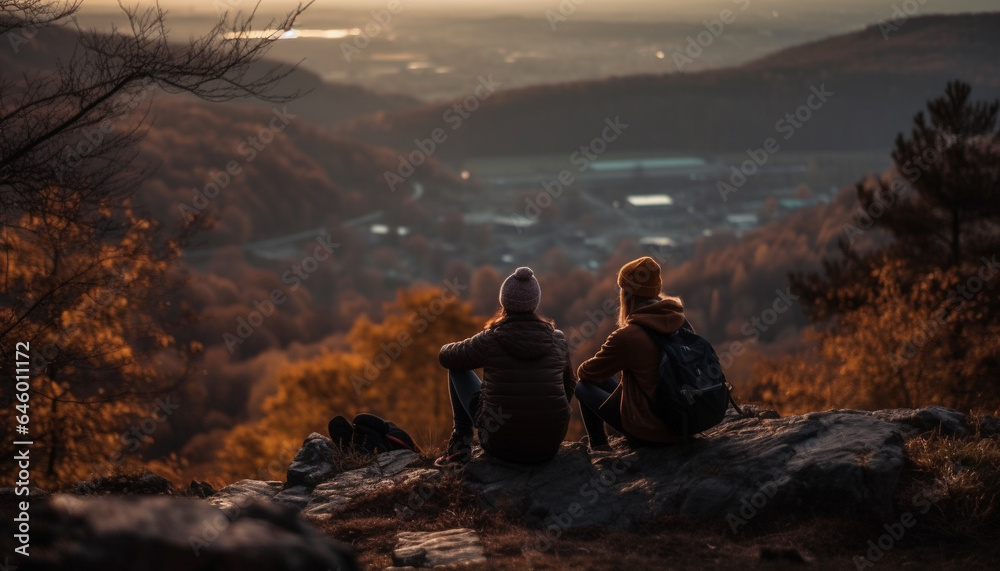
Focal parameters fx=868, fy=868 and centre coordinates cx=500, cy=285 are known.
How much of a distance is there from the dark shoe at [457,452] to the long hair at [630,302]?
180 centimetres

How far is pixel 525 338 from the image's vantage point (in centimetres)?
677

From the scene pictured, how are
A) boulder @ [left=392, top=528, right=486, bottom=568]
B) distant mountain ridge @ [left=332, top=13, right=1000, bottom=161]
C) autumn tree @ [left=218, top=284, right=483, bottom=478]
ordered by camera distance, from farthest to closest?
1. distant mountain ridge @ [left=332, top=13, right=1000, bottom=161]
2. autumn tree @ [left=218, top=284, right=483, bottom=478]
3. boulder @ [left=392, top=528, right=486, bottom=568]

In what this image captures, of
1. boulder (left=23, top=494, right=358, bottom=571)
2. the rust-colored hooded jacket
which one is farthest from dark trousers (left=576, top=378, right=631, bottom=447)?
boulder (left=23, top=494, right=358, bottom=571)

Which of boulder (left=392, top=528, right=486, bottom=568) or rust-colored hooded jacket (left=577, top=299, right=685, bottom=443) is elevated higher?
rust-colored hooded jacket (left=577, top=299, right=685, bottom=443)

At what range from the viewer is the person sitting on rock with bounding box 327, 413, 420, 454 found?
346 inches

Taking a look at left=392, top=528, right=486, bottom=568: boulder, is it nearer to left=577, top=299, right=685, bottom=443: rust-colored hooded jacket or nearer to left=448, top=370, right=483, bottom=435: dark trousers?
left=448, top=370, right=483, bottom=435: dark trousers

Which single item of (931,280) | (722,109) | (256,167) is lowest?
(931,280)

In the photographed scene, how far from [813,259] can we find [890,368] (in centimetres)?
5162

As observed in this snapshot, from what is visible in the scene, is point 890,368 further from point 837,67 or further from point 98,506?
point 837,67

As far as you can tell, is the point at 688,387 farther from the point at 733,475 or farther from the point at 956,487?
the point at 956,487

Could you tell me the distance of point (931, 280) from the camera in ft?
66.0

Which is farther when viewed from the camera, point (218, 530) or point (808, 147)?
point (808, 147)

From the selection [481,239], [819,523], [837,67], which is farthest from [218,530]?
[837,67]

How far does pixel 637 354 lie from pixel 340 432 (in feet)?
11.5
